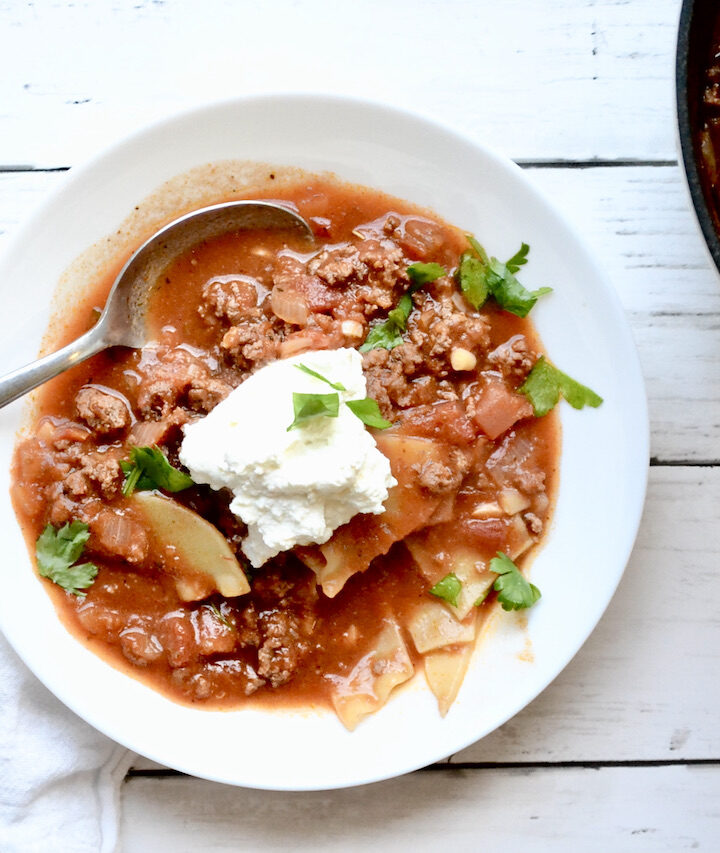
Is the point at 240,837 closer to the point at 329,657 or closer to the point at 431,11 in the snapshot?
the point at 329,657

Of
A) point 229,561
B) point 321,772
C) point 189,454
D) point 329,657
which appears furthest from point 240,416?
point 321,772

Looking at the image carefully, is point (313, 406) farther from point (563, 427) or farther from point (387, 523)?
point (563, 427)

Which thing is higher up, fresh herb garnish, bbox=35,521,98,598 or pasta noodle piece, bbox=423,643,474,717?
fresh herb garnish, bbox=35,521,98,598

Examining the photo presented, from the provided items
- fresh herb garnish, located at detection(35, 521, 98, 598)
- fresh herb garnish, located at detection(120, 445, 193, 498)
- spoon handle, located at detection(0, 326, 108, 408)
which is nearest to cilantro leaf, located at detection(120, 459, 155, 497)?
fresh herb garnish, located at detection(120, 445, 193, 498)

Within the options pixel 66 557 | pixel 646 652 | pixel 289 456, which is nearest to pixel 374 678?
pixel 289 456

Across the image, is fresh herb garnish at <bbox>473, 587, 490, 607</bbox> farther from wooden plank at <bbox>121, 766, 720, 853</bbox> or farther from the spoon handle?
the spoon handle
